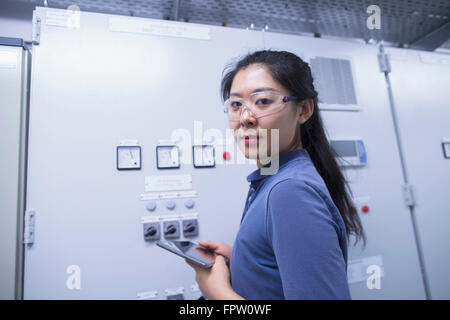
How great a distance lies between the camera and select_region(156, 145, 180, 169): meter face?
1.14 metres

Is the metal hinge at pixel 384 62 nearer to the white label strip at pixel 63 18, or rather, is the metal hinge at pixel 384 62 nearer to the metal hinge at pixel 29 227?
the white label strip at pixel 63 18

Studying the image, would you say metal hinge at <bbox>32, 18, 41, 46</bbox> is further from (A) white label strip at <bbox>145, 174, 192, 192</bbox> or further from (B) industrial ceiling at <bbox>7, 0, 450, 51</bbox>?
(A) white label strip at <bbox>145, 174, 192, 192</bbox>

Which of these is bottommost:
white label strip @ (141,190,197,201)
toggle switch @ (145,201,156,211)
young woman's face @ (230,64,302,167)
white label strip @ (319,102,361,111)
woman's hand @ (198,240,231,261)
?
woman's hand @ (198,240,231,261)

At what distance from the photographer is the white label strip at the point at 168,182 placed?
1.12 meters

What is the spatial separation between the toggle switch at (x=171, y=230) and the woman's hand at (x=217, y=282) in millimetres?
395

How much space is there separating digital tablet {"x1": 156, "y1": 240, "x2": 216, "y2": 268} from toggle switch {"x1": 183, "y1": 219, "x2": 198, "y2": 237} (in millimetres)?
269

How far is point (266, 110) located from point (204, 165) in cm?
54

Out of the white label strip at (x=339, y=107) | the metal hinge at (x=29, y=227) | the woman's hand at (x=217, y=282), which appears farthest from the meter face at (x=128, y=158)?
the white label strip at (x=339, y=107)

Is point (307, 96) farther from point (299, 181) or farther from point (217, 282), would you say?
point (217, 282)

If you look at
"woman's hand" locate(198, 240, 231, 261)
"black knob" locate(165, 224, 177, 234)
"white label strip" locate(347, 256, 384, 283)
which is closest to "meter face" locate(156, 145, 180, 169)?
"black knob" locate(165, 224, 177, 234)

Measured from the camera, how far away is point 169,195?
3.72ft
